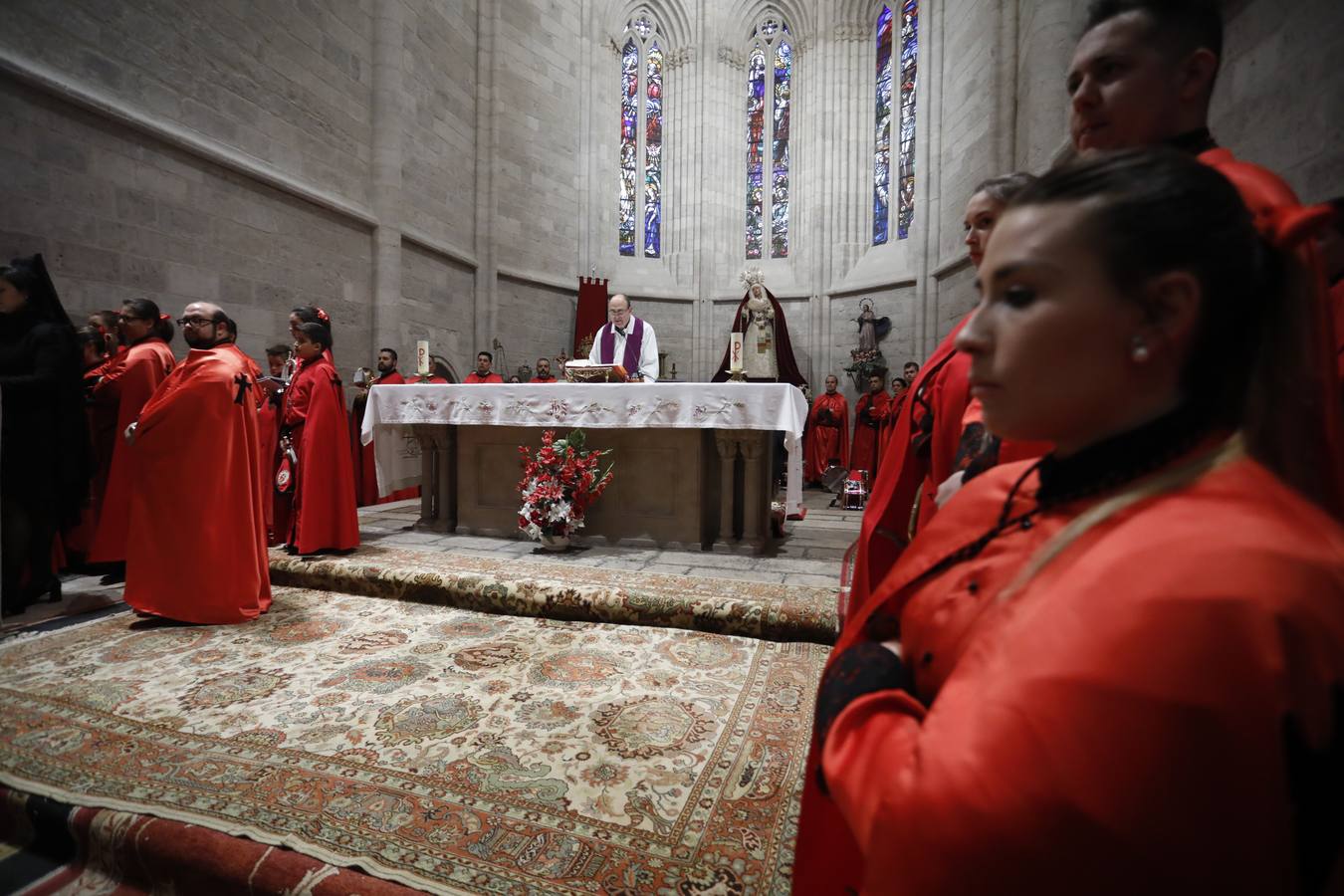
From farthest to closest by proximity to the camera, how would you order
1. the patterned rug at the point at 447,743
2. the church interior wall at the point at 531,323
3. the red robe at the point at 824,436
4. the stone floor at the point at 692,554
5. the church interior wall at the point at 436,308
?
the church interior wall at the point at 531,323 < the red robe at the point at 824,436 < the church interior wall at the point at 436,308 < the stone floor at the point at 692,554 < the patterned rug at the point at 447,743

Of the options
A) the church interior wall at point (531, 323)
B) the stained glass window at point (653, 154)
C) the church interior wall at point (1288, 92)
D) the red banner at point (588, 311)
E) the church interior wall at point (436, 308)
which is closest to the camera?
the church interior wall at point (1288, 92)

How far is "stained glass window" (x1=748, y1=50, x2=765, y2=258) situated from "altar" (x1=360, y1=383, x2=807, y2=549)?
34.2 feet

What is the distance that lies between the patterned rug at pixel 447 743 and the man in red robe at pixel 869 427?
7216 mm

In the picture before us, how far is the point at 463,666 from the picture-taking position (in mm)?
3143

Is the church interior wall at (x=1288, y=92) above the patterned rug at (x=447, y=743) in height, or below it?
above

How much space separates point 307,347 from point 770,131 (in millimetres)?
12470

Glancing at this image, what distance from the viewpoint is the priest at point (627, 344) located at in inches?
254

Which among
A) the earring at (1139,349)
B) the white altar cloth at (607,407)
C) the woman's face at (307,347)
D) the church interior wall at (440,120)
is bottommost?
the earring at (1139,349)

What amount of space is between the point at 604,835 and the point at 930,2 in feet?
45.7

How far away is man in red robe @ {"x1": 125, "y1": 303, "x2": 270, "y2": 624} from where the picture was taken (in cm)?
365

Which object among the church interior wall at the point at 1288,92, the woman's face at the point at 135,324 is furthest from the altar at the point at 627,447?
the church interior wall at the point at 1288,92

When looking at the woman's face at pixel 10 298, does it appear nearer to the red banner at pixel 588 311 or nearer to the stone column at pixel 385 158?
the stone column at pixel 385 158

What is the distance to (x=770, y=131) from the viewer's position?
47.5 ft

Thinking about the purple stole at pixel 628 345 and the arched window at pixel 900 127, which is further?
the arched window at pixel 900 127
